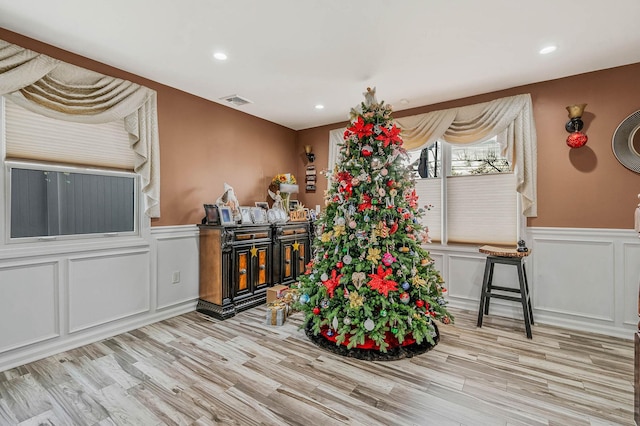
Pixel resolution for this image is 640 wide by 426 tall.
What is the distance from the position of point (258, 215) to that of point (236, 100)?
138cm

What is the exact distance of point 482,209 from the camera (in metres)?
3.45

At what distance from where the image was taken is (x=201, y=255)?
350 cm

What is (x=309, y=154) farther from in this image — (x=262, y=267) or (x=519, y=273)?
(x=519, y=273)

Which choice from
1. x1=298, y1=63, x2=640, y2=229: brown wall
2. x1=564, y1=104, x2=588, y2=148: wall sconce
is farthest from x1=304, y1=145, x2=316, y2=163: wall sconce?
x1=564, y1=104, x2=588, y2=148: wall sconce

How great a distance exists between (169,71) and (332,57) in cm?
154

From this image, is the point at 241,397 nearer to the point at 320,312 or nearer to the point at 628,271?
the point at 320,312

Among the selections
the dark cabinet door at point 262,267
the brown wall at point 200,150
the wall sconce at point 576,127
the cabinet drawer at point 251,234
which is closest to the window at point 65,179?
the brown wall at point 200,150

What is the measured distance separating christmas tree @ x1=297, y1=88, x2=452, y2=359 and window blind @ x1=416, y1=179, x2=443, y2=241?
1.09 metres

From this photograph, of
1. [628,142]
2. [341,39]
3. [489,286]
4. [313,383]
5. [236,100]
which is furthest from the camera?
[236,100]

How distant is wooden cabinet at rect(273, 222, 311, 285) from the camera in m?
3.85

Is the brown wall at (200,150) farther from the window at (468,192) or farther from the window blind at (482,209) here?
the window blind at (482,209)

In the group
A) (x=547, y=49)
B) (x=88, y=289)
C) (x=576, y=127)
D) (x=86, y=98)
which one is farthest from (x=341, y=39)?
(x=88, y=289)

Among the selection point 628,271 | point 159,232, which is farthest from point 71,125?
point 628,271

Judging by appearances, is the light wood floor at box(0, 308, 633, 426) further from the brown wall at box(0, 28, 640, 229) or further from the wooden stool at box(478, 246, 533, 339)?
the brown wall at box(0, 28, 640, 229)
